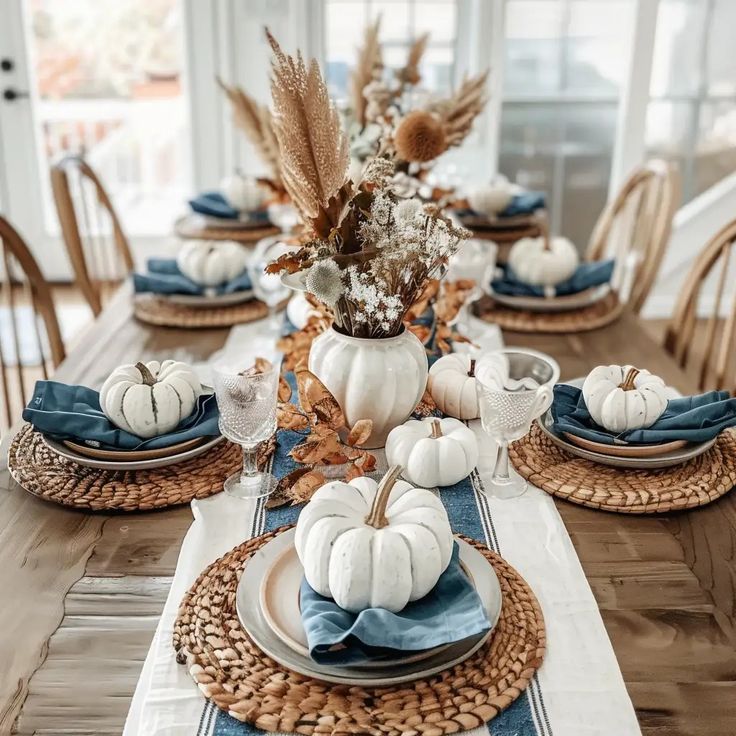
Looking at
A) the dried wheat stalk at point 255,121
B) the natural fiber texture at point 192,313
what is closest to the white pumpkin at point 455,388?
the natural fiber texture at point 192,313

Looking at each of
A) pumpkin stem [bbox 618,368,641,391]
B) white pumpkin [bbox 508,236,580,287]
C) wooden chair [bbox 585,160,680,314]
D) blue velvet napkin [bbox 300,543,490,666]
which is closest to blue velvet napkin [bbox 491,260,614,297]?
white pumpkin [bbox 508,236,580,287]

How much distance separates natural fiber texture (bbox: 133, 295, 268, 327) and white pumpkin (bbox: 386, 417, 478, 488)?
74cm

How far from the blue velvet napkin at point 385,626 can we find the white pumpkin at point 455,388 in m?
0.52

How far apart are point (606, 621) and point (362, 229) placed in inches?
22.1

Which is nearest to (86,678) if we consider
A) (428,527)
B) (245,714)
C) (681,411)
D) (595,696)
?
(245,714)

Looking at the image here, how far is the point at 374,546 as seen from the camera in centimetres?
94

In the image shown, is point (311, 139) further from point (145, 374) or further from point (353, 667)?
point (353, 667)

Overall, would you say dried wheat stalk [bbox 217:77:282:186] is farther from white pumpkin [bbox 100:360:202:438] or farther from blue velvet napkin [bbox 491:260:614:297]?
white pumpkin [bbox 100:360:202:438]

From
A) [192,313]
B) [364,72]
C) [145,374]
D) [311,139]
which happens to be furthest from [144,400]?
[364,72]

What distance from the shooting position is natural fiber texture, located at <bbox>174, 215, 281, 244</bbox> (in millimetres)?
2467

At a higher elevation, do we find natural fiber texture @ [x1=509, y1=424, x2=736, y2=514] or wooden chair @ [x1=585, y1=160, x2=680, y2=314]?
wooden chair @ [x1=585, y1=160, x2=680, y2=314]

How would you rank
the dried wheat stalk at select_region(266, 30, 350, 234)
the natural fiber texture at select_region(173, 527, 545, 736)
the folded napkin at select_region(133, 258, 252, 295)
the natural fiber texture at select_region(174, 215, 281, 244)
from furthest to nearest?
the natural fiber texture at select_region(174, 215, 281, 244) → the folded napkin at select_region(133, 258, 252, 295) → the dried wheat stalk at select_region(266, 30, 350, 234) → the natural fiber texture at select_region(173, 527, 545, 736)

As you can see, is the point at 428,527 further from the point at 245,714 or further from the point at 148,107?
the point at 148,107

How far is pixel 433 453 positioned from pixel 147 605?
42cm
